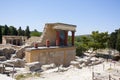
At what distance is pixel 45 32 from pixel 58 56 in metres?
4.09

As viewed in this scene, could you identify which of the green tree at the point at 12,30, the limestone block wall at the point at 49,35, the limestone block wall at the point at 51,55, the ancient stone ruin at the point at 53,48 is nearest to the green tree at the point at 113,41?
the ancient stone ruin at the point at 53,48

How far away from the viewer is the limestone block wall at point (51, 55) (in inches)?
801

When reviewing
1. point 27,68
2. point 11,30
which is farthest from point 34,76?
point 11,30

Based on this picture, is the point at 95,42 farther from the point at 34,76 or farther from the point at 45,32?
the point at 34,76

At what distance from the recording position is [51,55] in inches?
905

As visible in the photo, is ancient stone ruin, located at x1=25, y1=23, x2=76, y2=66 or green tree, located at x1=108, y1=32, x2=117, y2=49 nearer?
ancient stone ruin, located at x1=25, y1=23, x2=76, y2=66

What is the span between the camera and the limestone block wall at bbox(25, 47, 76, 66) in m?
20.3

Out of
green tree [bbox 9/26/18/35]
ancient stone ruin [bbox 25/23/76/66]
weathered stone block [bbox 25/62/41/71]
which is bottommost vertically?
weathered stone block [bbox 25/62/41/71]

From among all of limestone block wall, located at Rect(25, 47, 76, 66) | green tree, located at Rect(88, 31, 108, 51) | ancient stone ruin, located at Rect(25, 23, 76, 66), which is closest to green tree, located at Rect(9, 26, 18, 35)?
green tree, located at Rect(88, 31, 108, 51)

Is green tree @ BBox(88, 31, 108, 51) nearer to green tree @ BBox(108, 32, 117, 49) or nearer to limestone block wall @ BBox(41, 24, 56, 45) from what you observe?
limestone block wall @ BBox(41, 24, 56, 45)

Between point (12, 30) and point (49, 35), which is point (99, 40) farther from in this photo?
point (12, 30)

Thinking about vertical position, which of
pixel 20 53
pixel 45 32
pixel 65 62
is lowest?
pixel 65 62

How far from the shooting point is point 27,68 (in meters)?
15.8

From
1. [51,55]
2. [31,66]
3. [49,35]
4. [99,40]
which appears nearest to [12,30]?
[99,40]
